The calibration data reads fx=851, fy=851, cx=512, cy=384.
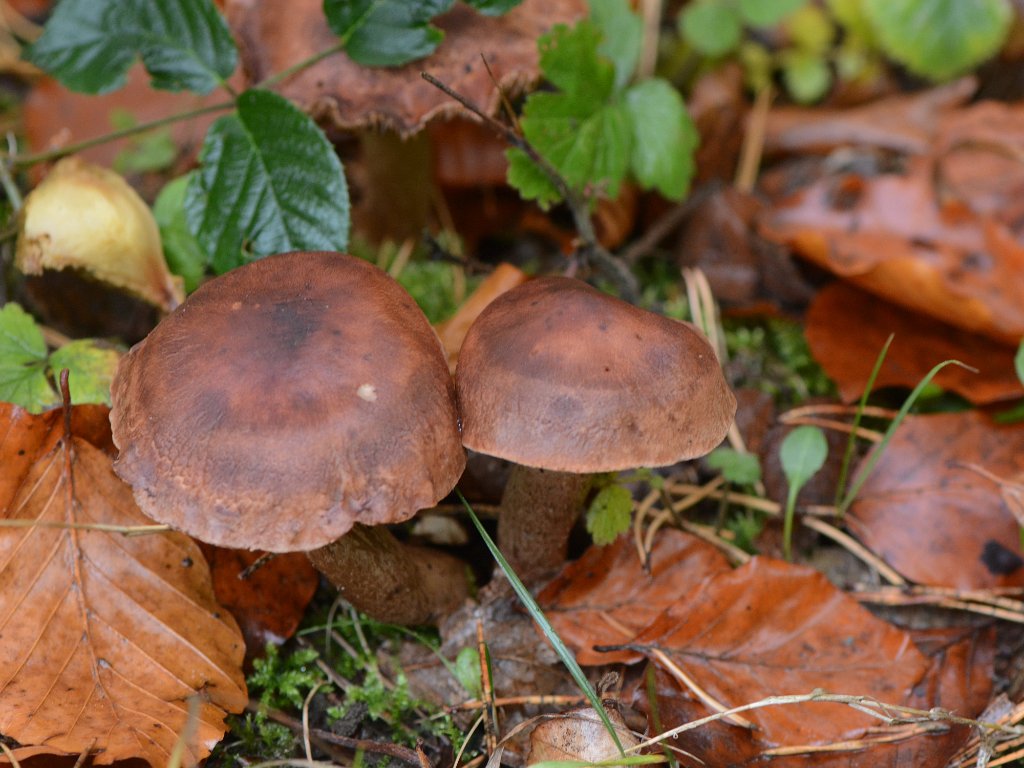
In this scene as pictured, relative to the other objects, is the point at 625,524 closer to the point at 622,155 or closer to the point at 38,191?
the point at 622,155

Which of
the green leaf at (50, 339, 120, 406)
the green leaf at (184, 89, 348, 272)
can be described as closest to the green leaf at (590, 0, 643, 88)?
the green leaf at (184, 89, 348, 272)

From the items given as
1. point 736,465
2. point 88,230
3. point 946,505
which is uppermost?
point 88,230

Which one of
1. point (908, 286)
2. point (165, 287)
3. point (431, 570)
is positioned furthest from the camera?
point (908, 286)

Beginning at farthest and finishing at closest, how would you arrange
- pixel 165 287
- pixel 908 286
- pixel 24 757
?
pixel 908 286 → pixel 165 287 → pixel 24 757

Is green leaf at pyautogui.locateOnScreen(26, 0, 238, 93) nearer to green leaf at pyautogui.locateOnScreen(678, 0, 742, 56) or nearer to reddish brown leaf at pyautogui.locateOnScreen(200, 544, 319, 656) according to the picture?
reddish brown leaf at pyautogui.locateOnScreen(200, 544, 319, 656)

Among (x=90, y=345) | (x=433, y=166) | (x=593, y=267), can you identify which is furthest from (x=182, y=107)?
(x=593, y=267)

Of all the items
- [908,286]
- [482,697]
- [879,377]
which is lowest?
[482,697]

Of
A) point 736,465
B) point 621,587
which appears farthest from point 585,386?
point 736,465

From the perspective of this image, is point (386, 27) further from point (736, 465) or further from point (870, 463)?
point (870, 463)
